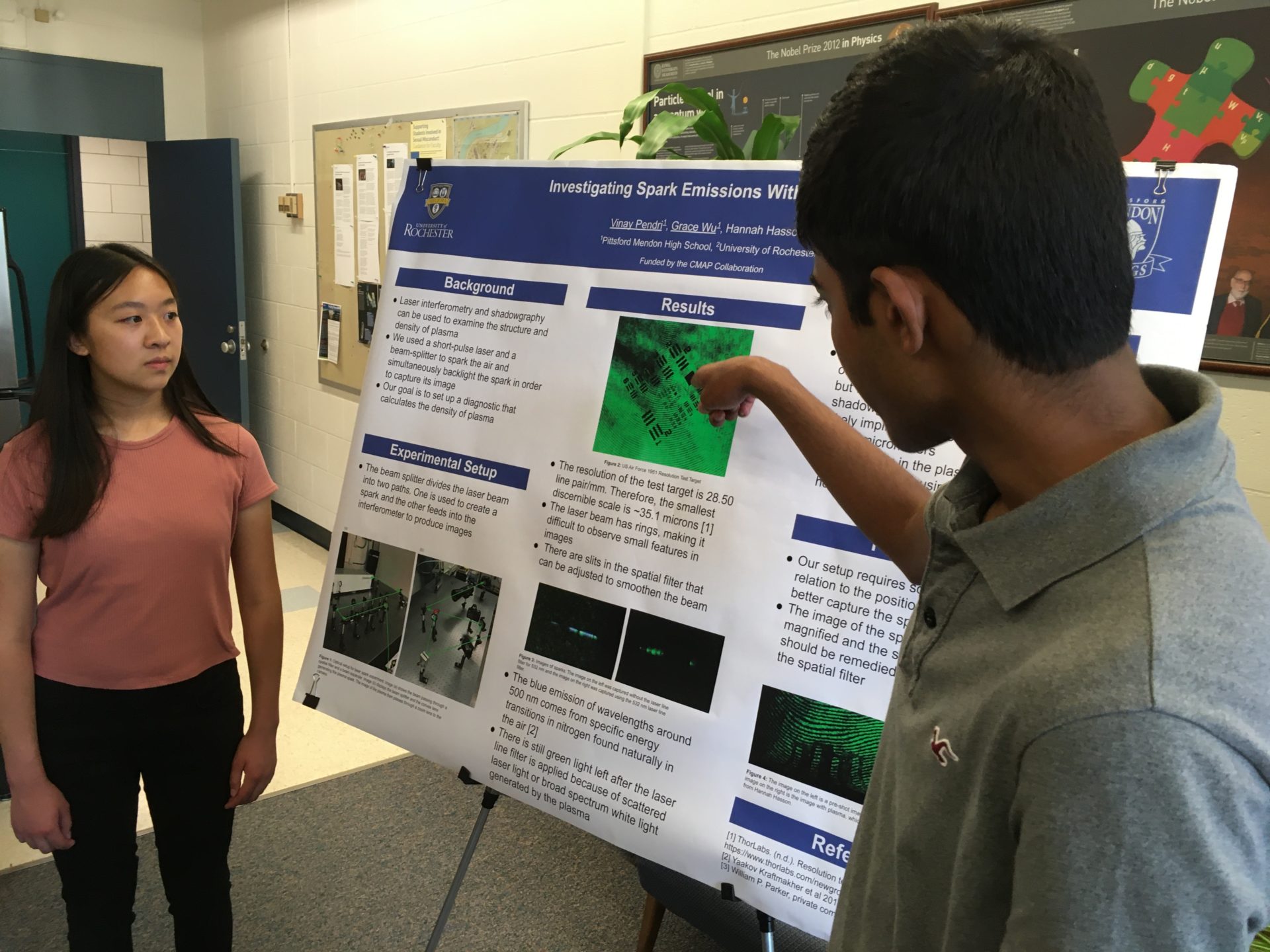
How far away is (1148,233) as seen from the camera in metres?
0.97

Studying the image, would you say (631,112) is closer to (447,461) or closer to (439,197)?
(439,197)

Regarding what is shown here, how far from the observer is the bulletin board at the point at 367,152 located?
329 cm

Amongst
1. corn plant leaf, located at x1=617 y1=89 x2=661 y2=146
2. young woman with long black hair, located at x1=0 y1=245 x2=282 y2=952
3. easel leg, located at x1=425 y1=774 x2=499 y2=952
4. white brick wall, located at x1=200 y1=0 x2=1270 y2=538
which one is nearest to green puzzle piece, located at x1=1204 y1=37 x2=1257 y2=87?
white brick wall, located at x1=200 y1=0 x2=1270 y2=538

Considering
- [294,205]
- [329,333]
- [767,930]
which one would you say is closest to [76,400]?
[767,930]

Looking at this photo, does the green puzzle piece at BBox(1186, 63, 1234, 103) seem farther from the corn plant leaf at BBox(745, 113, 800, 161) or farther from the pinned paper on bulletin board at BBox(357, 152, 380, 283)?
the pinned paper on bulletin board at BBox(357, 152, 380, 283)

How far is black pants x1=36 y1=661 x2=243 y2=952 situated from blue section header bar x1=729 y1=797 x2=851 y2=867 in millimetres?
938

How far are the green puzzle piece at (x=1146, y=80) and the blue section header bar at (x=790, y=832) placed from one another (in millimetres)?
1566

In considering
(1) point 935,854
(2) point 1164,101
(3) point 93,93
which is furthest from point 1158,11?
(3) point 93,93

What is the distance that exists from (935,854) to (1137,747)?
0.22 meters

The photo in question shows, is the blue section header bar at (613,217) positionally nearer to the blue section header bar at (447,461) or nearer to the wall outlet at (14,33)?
the blue section header bar at (447,461)

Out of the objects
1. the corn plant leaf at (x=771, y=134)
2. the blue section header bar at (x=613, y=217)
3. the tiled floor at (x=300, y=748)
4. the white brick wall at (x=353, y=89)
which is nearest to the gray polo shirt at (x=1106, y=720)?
the blue section header bar at (x=613, y=217)

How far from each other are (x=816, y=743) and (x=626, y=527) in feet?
1.25

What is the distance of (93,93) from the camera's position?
4902mm

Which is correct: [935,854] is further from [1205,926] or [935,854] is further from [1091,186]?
[1091,186]
